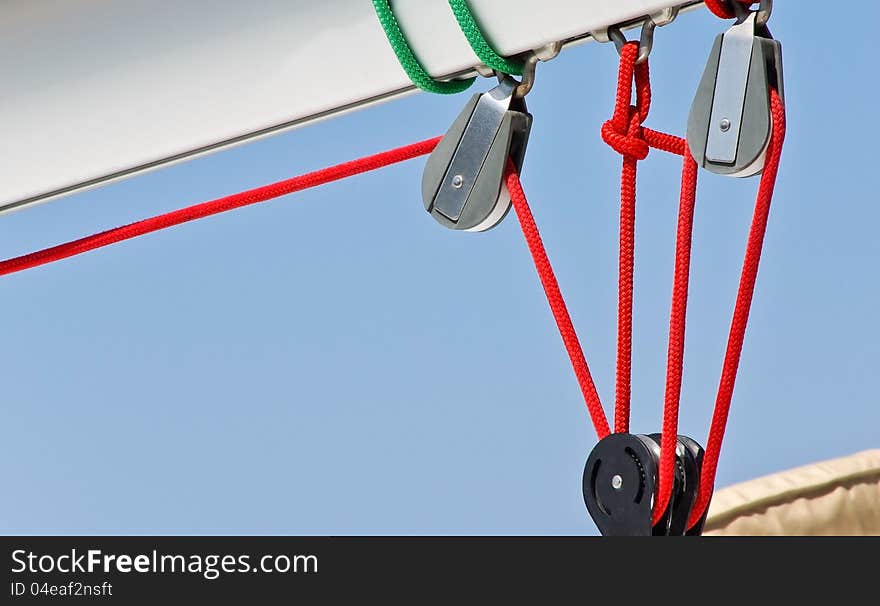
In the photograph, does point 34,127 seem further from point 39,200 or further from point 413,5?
point 413,5

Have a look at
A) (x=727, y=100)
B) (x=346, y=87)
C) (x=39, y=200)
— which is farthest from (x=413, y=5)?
(x=39, y=200)

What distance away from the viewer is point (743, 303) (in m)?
0.48

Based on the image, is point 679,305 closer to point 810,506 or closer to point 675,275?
point 675,275

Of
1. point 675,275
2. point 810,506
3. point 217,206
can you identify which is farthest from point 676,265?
point 810,506

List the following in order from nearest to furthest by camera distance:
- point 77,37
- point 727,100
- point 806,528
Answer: point 727,100
point 77,37
point 806,528

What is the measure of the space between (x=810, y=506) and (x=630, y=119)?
4.06 feet

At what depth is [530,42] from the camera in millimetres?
504

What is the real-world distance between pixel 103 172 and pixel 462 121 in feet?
0.73

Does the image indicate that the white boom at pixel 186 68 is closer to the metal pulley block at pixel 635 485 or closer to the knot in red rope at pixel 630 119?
the knot in red rope at pixel 630 119

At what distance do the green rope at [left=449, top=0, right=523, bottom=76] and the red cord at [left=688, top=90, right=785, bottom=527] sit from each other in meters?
0.13

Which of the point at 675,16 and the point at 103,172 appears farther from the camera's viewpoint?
the point at 103,172

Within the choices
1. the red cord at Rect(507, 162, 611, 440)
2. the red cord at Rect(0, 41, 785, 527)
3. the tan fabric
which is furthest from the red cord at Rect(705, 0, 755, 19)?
the tan fabric

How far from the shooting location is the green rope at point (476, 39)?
0.51 metres

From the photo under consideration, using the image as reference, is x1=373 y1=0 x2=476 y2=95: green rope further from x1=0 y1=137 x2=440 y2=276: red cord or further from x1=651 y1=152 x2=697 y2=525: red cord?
x1=651 y1=152 x2=697 y2=525: red cord
